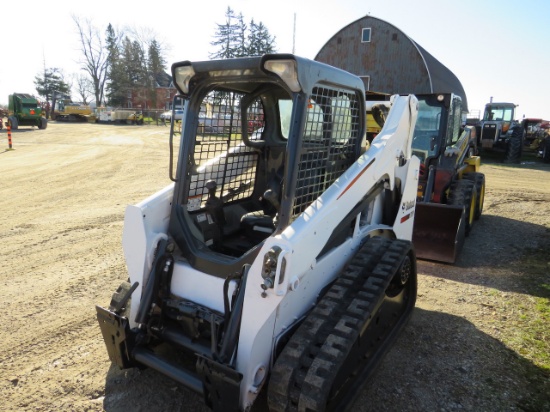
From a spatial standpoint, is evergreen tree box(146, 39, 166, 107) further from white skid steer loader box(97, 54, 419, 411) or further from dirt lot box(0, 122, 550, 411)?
white skid steer loader box(97, 54, 419, 411)

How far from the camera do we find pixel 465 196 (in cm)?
645

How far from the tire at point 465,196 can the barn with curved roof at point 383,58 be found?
18.4m

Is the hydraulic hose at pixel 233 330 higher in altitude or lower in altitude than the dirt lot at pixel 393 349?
higher

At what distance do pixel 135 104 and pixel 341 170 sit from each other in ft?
181

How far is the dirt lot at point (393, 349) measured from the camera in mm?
2863

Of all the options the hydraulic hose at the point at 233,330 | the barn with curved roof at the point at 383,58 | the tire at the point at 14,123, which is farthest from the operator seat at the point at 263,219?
the tire at the point at 14,123

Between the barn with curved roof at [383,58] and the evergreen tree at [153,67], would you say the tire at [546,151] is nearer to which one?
the barn with curved roof at [383,58]

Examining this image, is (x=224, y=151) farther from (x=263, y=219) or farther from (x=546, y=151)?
(x=546, y=151)

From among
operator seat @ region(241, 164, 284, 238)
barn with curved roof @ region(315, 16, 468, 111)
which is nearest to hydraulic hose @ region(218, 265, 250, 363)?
operator seat @ region(241, 164, 284, 238)

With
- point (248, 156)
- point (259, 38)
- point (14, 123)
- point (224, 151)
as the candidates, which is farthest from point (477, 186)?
point (259, 38)

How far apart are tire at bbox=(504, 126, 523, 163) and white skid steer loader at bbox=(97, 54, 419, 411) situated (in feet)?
53.5

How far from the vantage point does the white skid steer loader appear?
2.35 metres

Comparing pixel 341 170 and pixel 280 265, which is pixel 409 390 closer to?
pixel 280 265

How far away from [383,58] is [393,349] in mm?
24670
